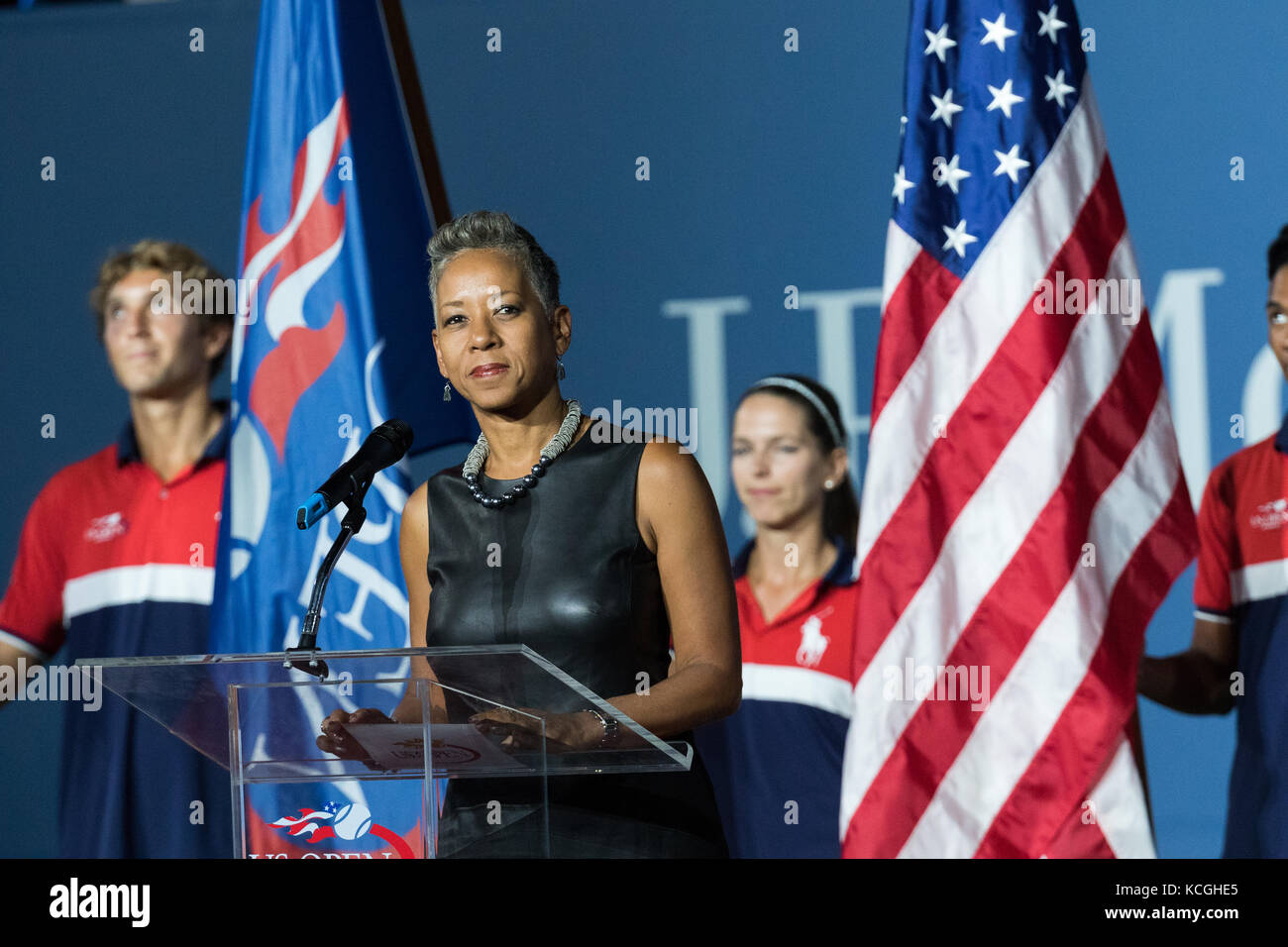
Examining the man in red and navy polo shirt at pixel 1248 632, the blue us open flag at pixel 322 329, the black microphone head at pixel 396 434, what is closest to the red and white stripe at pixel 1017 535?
the man in red and navy polo shirt at pixel 1248 632

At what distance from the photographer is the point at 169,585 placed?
13.5 feet

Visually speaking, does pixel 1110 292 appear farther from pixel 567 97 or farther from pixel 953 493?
pixel 567 97

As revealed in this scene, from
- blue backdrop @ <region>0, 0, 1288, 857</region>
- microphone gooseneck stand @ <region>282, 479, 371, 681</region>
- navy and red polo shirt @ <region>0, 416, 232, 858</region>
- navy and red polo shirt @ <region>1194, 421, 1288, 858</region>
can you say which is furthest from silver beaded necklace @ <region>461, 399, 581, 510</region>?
navy and red polo shirt @ <region>1194, 421, 1288, 858</region>

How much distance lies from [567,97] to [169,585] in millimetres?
1828

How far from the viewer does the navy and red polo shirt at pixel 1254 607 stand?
3.56 metres

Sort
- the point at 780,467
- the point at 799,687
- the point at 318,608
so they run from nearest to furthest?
the point at 318,608 < the point at 799,687 < the point at 780,467

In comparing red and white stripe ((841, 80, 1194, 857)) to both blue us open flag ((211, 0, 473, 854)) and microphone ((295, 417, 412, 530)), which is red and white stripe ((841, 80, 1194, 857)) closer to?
blue us open flag ((211, 0, 473, 854))

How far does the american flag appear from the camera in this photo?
3234 mm

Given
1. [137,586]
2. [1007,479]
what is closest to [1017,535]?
[1007,479]

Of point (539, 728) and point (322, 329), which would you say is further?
point (322, 329)

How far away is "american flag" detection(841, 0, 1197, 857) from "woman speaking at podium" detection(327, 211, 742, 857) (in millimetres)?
1312

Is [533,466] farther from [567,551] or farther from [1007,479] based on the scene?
[1007,479]

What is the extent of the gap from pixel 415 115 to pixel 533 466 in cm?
201

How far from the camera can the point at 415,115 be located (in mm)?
3955
